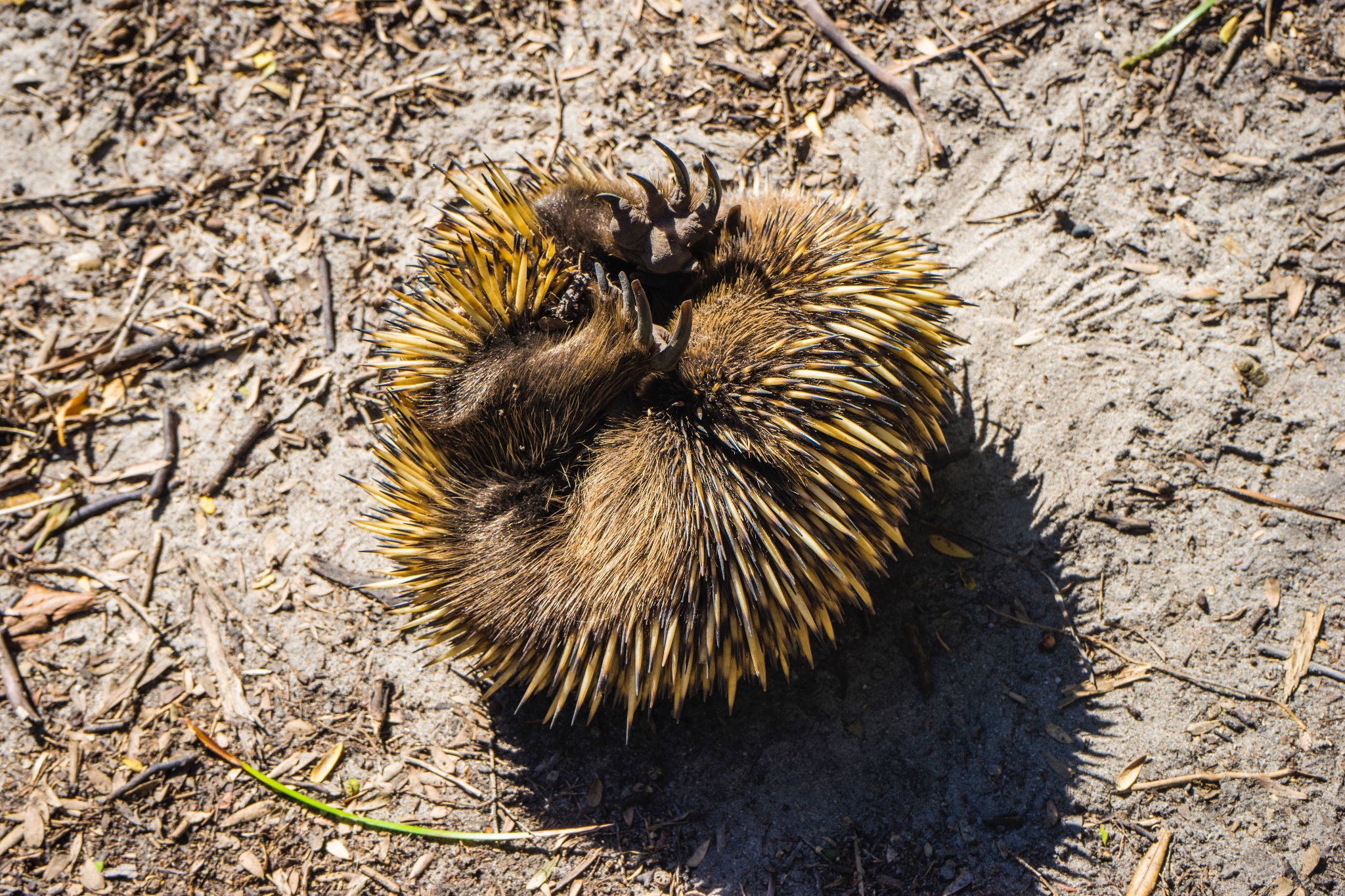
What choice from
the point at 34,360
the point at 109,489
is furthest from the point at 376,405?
the point at 34,360

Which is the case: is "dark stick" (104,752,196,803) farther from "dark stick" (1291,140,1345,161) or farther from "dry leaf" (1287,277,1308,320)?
"dark stick" (1291,140,1345,161)

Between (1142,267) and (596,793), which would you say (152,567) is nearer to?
(596,793)

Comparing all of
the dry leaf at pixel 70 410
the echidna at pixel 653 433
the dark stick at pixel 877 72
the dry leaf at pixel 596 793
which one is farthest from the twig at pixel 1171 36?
the dry leaf at pixel 70 410

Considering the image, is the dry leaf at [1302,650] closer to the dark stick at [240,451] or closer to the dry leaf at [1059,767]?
the dry leaf at [1059,767]

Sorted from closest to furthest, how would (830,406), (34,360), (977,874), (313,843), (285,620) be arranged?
(830,406)
(977,874)
(313,843)
(285,620)
(34,360)

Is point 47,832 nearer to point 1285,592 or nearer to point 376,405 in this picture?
point 376,405

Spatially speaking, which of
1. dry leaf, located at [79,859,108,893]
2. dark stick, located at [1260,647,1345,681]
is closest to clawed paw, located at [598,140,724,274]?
dark stick, located at [1260,647,1345,681]
